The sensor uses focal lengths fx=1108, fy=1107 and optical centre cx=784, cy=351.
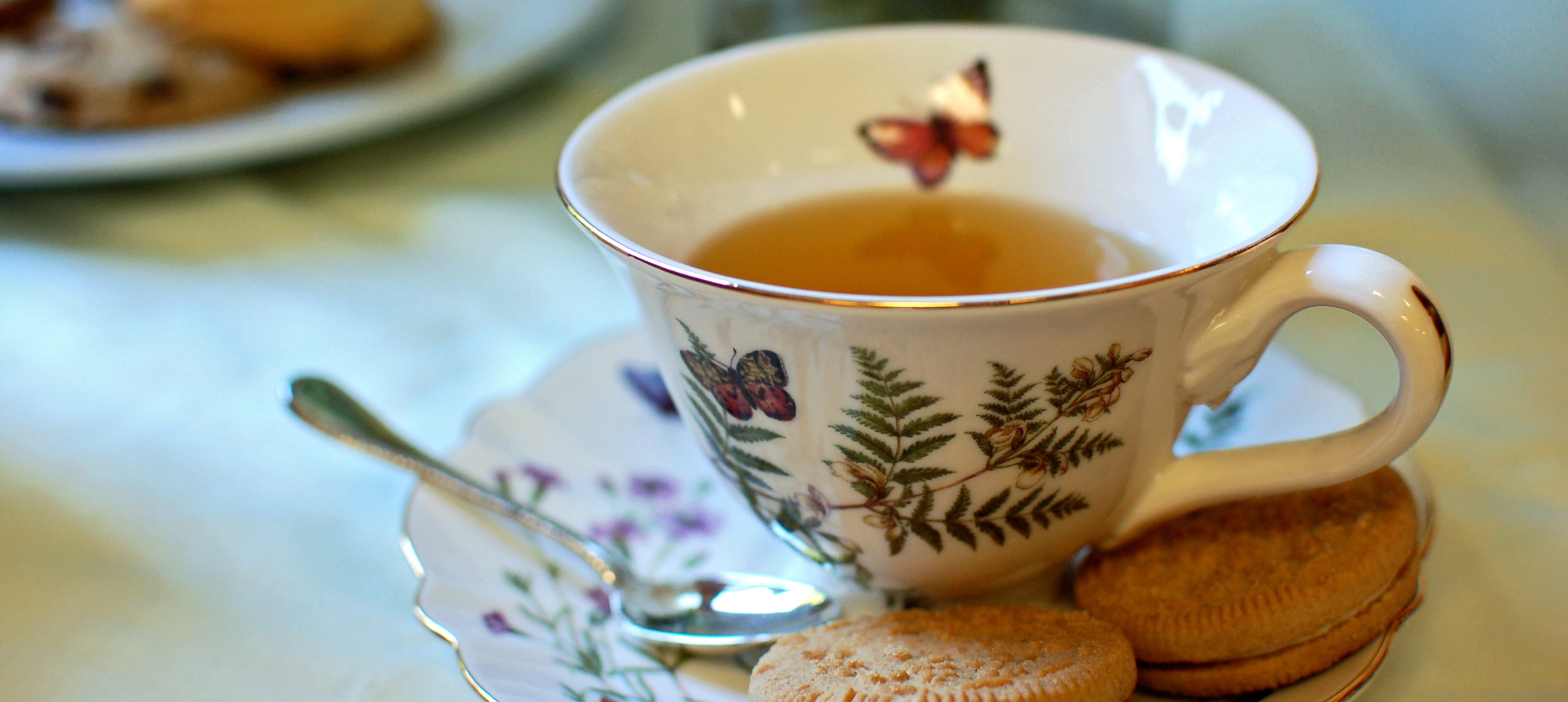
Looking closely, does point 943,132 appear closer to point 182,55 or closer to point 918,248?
point 918,248

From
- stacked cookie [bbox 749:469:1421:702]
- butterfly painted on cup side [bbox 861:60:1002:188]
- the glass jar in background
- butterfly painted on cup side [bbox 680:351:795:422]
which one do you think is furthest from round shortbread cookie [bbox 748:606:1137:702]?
the glass jar in background

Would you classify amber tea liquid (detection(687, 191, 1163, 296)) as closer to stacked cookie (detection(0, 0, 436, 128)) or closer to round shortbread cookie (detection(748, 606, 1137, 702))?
round shortbread cookie (detection(748, 606, 1137, 702))

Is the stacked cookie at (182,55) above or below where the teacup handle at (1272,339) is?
below

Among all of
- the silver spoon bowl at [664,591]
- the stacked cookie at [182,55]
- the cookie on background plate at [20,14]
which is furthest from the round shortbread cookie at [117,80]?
the silver spoon bowl at [664,591]

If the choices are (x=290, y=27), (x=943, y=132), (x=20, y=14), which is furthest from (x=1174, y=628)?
(x=20, y=14)

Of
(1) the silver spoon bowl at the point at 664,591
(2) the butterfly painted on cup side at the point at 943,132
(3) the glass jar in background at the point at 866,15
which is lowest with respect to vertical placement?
(1) the silver spoon bowl at the point at 664,591

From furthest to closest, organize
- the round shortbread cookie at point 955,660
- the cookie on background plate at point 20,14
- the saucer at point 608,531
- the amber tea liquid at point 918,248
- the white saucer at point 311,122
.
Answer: the cookie on background plate at point 20,14 < the white saucer at point 311,122 < the amber tea liquid at point 918,248 < the saucer at point 608,531 < the round shortbread cookie at point 955,660

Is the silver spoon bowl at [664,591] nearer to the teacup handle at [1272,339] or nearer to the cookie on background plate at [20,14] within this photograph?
the teacup handle at [1272,339]
